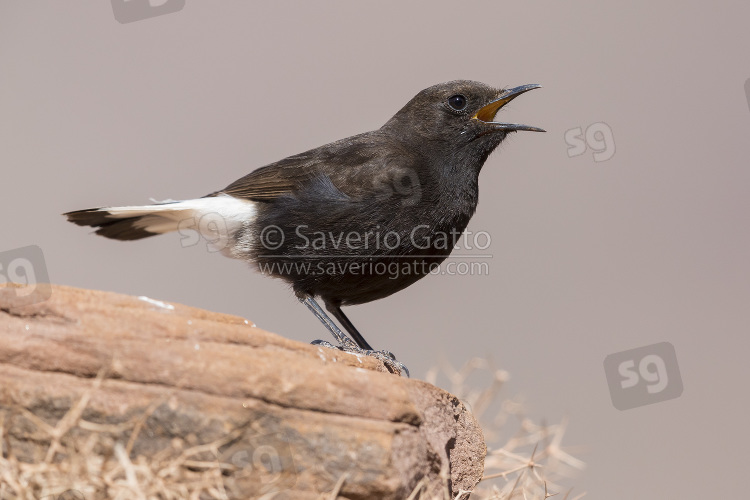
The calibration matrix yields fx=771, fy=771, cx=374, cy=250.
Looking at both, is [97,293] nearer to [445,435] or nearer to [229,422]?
[229,422]

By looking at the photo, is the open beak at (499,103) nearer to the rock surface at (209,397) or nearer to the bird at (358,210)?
the bird at (358,210)

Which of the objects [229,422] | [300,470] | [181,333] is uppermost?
[181,333]

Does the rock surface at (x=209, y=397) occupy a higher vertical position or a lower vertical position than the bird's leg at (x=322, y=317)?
higher

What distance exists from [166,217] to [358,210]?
175cm

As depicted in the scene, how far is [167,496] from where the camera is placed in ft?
9.04

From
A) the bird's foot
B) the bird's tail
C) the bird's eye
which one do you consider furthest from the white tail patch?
the bird's eye

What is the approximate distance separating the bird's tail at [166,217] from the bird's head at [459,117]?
1.51 meters

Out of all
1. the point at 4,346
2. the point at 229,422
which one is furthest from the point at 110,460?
the point at 4,346

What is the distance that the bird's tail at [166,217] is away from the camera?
580 cm

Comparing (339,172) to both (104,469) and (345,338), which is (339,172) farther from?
(104,469)

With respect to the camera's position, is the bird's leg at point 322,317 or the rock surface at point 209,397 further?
the bird's leg at point 322,317

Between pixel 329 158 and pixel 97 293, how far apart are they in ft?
9.19

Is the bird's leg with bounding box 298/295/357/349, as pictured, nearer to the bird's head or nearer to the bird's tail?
the bird's tail

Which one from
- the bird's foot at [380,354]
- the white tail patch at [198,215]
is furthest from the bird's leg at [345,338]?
the white tail patch at [198,215]
